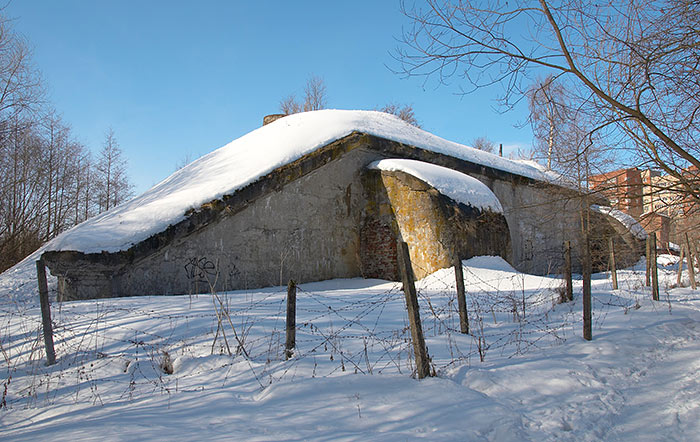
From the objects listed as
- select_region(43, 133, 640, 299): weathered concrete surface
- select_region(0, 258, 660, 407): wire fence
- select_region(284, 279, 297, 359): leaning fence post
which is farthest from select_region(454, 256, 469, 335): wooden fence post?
select_region(43, 133, 640, 299): weathered concrete surface

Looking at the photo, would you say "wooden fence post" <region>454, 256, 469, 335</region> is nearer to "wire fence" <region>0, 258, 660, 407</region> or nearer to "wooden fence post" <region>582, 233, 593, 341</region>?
"wire fence" <region>0, 258, 660, 407</region>

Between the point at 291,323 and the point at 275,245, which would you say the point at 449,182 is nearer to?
the point at 275,245

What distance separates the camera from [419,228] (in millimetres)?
10016

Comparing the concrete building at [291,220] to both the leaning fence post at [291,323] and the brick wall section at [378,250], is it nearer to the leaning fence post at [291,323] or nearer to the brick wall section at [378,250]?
the brick wall section at [378,250]

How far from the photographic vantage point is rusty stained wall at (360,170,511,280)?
978 centimetres

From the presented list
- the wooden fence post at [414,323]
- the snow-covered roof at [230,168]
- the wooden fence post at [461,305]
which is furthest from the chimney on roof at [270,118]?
the wooden fence post at [414,323]

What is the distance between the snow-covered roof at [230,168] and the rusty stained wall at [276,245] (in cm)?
51

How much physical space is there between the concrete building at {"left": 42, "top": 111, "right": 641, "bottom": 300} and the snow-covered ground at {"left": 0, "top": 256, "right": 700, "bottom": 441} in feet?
4.31

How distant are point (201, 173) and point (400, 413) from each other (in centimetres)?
887

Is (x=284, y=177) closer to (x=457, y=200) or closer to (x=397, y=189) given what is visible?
(x=397, y=189)

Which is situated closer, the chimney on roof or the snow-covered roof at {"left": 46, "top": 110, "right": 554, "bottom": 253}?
the snow-covered roof at {"left": 46, "top": 110, "right": 554, "bottom": 253}

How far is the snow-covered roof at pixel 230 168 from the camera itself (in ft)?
26.0

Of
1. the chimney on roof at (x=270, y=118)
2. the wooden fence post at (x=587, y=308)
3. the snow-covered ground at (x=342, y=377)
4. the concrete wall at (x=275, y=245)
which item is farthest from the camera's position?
the chimney on roof at (x=270, y=118)

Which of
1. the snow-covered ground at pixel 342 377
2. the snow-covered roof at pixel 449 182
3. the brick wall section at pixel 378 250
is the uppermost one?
the snow-covered roof at pixel 449 182
